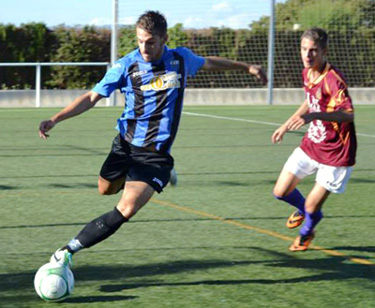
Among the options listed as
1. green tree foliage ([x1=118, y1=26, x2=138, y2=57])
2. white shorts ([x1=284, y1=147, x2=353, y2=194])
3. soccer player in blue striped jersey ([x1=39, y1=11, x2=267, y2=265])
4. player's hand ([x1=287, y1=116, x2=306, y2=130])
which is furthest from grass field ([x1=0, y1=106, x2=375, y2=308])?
green tree foliage ([x1=118, y1=26, x2=138, y2=57])

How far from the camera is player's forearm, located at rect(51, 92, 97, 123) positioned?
5.48 metres

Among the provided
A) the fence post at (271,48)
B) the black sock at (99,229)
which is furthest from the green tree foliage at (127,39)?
the black sock at (99,229)

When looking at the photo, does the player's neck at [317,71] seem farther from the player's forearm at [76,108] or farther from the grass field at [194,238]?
the player's forearm at [76,108]

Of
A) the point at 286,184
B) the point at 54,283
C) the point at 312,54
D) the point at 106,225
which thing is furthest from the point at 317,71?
the point at 54,283

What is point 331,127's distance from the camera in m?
6.27

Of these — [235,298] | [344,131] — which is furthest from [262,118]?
[235,298]

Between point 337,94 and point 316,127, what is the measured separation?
35 centimetres

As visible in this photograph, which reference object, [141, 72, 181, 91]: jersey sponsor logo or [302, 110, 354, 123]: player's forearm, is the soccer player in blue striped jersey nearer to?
[141, 72, 181, 91]: jersey sponsor logo

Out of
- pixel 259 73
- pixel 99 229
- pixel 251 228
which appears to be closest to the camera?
→ pixel 99 229

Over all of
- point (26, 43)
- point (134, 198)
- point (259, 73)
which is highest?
point (26, 43)

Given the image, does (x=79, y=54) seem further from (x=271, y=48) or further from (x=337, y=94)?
(x=337, y=94)

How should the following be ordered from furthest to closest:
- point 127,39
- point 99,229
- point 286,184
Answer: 1. point 127,39
2. point 286,184
3. point 99,229

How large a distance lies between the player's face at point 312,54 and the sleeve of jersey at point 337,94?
0.16m

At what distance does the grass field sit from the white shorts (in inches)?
19.8
